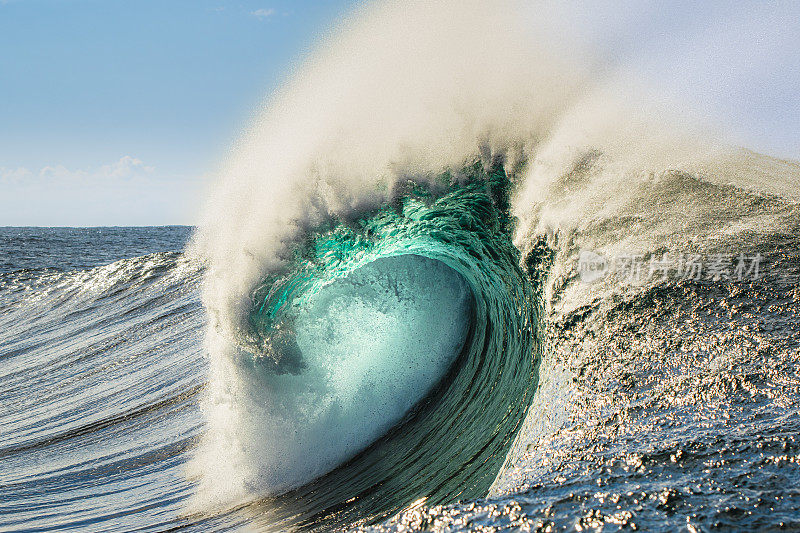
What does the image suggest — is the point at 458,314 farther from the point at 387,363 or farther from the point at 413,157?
the point at 413,157

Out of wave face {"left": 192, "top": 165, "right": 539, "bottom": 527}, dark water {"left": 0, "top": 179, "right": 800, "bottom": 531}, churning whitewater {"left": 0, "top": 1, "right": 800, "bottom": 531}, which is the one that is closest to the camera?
dark water {"left": 0, "top": 179, "right": 800, "bottom": 531}

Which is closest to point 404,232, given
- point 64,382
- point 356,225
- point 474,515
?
point 356,225

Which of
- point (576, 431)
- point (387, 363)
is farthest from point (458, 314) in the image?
point (576, 431)

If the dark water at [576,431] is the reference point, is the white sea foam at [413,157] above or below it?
above

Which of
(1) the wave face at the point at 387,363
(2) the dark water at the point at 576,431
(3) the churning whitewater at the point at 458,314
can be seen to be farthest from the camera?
(1) the wave face at the point at 387,363

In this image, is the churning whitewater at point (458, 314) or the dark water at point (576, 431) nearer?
the dark water at point (576, 431)

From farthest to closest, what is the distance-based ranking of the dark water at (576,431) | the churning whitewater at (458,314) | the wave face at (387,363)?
the wave face at (387,363), the churning whitewater at (458,314), the dark water at (576,431)

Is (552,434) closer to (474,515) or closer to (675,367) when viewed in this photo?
(675,367)

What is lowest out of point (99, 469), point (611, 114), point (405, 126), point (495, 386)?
point (495, 386)
